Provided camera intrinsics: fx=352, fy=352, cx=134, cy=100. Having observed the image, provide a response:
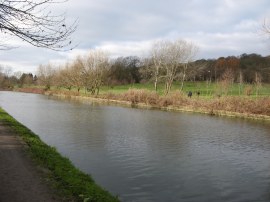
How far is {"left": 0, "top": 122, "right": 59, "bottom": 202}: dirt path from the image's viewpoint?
304 inches

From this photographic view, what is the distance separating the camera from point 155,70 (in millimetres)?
65188

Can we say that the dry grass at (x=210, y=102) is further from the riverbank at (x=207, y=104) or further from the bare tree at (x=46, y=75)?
the bare tree at (x=46, y=75)

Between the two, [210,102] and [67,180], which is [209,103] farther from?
[67,180]

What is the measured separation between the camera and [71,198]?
26.3 ft

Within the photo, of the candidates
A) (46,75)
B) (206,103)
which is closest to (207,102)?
(206,103)

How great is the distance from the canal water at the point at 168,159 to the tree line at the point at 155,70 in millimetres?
24118

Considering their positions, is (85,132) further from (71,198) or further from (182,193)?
(71,198)

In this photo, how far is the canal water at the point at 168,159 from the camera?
35.7ft

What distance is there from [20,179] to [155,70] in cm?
5717

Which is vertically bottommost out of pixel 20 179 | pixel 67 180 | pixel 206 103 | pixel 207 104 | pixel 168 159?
pixel 168 159

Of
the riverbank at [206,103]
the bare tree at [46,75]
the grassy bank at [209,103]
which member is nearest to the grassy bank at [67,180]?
the riverbank at [206,103]

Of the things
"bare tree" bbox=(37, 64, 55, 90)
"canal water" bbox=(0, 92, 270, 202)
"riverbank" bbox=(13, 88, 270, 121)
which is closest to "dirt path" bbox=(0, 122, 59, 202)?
"canal water" bbox=(0, 92, 270, 202)

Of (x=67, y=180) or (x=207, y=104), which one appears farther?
(x=207, y=104)

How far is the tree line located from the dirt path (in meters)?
36.1
